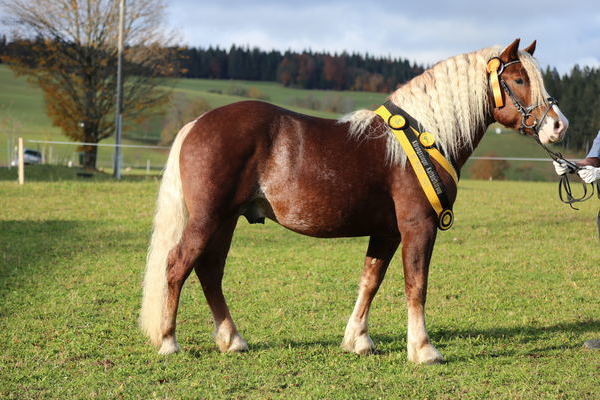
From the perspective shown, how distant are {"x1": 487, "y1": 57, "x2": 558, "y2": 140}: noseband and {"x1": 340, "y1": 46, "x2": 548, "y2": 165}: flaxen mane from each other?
65 mm

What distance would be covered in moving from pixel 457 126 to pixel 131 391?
305 centimetres

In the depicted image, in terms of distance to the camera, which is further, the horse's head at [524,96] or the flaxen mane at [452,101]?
the flaxen mane at [452,101]

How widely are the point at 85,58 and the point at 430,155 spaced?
26.8 metres

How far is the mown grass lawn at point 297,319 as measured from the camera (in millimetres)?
4273

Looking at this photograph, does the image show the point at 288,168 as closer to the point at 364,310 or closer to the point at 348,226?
the point at 348,226

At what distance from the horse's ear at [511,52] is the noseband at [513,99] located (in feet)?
0.10

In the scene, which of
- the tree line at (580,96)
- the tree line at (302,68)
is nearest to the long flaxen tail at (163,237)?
the tree line at (580,96)

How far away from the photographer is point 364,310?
5.15 meters

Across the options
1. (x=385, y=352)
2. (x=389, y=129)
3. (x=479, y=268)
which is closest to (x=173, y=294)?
(x=385, y=352)

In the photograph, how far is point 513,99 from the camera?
15.6 feet

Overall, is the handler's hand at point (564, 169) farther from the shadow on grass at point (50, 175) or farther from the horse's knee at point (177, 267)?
the shadow on grass at point (50, 175)

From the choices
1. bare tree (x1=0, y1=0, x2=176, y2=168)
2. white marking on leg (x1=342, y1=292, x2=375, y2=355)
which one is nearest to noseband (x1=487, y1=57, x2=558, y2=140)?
white marking on leg (x1=342, y1=292, x2=375, y2=355)

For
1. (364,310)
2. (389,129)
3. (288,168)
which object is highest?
(389,129)

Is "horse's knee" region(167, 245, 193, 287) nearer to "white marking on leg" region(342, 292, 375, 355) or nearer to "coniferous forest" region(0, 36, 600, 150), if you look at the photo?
"white marking on leg" region(342, 292, 375, 355)
